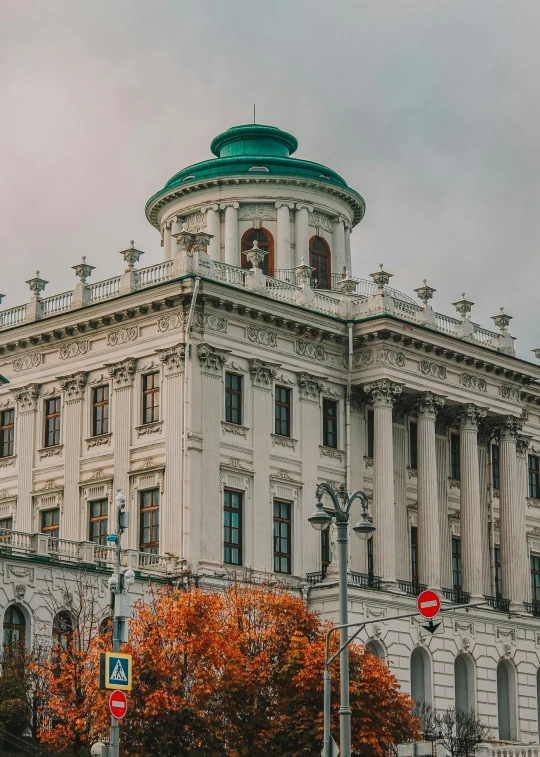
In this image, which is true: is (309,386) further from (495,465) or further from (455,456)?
(495,465)

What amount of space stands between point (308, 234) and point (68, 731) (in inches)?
1313

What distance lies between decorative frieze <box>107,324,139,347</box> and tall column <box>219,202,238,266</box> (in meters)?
9.81

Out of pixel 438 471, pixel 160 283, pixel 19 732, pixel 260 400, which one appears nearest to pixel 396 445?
pixel 438 471

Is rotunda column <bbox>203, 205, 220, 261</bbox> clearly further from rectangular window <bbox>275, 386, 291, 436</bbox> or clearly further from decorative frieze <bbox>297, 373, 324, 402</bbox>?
rectangular window <bbox>275, 386, 291, 436</bbox>

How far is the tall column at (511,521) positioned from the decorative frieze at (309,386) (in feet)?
34.1

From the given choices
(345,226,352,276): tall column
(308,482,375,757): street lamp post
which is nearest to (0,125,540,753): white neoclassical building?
(345,226,352,276): tall column

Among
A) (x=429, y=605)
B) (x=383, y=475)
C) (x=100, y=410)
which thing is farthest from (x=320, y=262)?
(x=429, y=605)

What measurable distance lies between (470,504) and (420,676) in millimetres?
7781

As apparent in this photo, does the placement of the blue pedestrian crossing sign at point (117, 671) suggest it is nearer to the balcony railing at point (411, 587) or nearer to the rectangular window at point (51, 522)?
the rectangular window at point (51, 522)

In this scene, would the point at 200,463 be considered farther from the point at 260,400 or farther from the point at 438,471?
the point at 438,471

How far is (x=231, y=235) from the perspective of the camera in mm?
68812

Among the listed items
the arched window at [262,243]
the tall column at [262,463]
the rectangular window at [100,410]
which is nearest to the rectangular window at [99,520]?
the rectangular window at [100,410]

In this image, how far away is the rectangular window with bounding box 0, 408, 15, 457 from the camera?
63281 millimetres

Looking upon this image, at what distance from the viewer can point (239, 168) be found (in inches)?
2741
